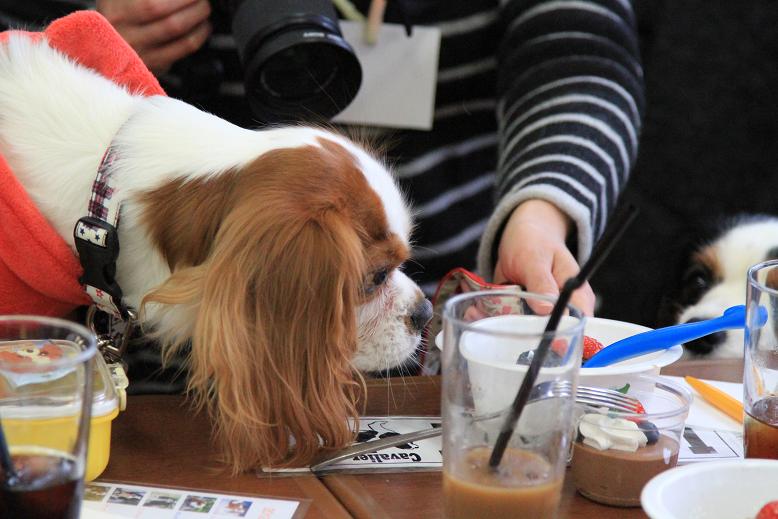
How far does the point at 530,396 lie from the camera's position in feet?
2.08

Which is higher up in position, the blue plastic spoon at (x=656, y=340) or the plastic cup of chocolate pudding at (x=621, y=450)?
the blue plastic spoon at (x=656, y=340)

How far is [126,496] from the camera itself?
78 centimetres

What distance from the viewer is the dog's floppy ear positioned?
0.86 meters

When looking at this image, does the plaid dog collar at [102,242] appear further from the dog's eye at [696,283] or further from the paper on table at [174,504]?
the dog's eye at [696,283]

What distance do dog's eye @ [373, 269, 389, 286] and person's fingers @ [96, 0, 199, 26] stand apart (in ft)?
1.76

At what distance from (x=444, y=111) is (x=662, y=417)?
0.91 m

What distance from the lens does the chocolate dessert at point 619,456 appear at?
76 centimetres

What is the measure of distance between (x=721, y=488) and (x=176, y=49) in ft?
3.21

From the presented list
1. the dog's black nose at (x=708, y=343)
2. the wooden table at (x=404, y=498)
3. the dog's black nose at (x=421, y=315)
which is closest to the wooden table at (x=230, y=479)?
the wooden table at (x=404, y=498)

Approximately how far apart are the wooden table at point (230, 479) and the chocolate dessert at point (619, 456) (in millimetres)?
16

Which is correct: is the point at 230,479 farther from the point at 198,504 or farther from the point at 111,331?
the point at 111,331

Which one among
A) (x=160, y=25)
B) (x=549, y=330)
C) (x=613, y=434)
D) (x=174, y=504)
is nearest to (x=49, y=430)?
(x=174, y=504)

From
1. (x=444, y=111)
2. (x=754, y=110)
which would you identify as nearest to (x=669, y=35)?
(x=754, y=110)

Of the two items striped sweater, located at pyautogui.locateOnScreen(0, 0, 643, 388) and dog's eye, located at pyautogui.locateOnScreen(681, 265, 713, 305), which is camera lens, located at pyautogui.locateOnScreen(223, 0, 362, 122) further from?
dog's eye, located at pyautogui.locateOnScreen(681, 265, 713, 305)
